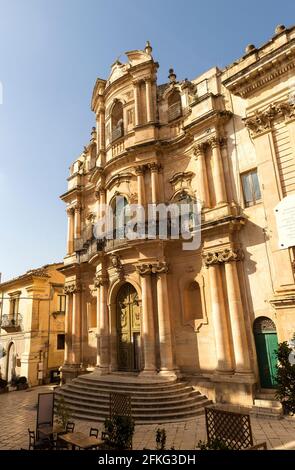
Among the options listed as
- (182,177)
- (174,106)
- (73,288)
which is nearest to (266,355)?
(182,177)

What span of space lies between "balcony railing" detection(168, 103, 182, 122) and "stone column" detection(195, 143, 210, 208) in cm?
299

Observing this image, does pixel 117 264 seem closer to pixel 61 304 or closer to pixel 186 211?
pixel 186 211

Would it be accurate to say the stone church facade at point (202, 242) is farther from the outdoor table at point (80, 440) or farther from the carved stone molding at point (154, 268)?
the outdoor table at point (80, 440)

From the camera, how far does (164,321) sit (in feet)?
51.0

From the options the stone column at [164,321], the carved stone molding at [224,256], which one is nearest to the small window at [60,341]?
the stone column at [164,321]

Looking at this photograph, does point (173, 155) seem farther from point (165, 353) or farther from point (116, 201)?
point (165, 353)

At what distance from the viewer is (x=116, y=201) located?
776 inches

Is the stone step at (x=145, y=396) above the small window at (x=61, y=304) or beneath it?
beneath

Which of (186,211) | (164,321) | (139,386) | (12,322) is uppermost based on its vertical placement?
(186,211)

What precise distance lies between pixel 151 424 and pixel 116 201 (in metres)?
11.8

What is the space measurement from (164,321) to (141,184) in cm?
734

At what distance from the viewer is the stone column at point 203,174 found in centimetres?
1602

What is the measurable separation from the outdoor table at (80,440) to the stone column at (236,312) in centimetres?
707
